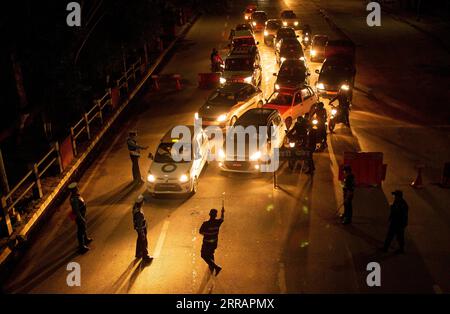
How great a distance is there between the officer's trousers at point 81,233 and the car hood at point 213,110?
326 inches

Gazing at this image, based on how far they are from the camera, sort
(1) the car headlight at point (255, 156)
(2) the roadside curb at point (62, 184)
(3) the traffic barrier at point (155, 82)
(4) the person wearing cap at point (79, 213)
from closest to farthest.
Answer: (4) the person wearing cap at point (79, 213), (2) the roadside curb at point (62, 184), (1) the car headlight at point (255, 156), (3) the traffic barrier at point (155, 82)

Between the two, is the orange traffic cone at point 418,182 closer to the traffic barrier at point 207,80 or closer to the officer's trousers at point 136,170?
the officer's trousers at point 136,170

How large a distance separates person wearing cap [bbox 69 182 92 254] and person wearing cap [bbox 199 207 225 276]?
10.3ft

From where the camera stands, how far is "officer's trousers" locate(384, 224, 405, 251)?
10234mm

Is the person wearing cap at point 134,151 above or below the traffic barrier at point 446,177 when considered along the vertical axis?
above

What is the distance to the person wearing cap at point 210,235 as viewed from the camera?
31.3 feet

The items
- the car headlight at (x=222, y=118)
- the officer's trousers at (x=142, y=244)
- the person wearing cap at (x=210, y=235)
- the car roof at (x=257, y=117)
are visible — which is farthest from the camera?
the car headlight at (x=222, y=118)

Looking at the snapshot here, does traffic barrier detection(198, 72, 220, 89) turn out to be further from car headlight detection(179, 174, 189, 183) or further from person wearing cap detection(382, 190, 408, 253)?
person wearing cap detection(382, 190, 408, 253)

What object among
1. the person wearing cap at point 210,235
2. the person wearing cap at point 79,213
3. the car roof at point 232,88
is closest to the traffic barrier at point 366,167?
the person wearing cap at point 210,235

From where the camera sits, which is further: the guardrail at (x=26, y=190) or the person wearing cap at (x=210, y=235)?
the guardrail at (x=26, y=190)

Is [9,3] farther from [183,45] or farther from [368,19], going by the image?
[368,19]

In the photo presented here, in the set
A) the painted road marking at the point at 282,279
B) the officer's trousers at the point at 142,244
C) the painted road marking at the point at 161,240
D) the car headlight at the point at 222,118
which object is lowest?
the painted road marking at the point at 282,279

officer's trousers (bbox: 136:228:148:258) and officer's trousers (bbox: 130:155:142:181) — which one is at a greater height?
officer's trousers (bbox: 130:155:142:181)

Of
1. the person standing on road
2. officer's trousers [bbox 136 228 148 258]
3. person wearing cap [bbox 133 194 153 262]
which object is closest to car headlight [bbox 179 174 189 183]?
person wearing cap [bbox 133 194 153 262]
